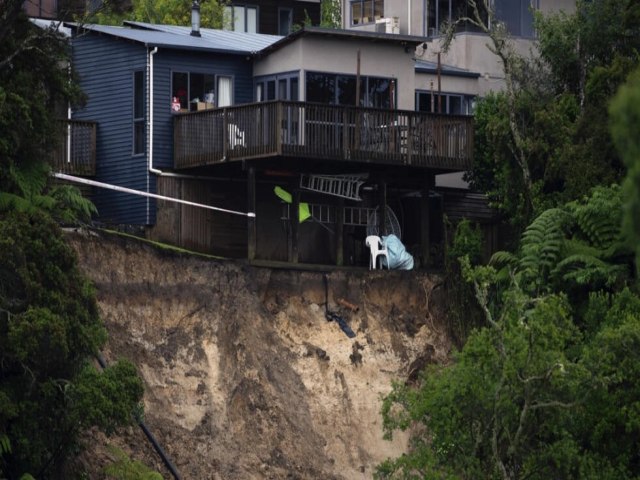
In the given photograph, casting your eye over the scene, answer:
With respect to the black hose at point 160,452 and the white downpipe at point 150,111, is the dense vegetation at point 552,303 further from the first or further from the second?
the white downpipe at point 150,111

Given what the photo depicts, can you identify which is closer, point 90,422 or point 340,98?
point 90,422

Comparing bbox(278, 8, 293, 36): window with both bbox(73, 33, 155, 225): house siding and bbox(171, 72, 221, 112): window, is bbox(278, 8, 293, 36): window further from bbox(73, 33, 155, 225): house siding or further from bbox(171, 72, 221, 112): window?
bbox(73, 33, 155, 225): house siding

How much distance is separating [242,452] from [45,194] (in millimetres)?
7165

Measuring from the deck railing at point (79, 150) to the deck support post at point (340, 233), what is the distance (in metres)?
5.73

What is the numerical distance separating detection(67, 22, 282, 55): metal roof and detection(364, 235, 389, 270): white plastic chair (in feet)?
17.4

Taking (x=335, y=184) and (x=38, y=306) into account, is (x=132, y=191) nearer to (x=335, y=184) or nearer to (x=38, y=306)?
(x=335, y=184)

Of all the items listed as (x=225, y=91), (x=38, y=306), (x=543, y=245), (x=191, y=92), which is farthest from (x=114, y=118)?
(x=38, y=306)

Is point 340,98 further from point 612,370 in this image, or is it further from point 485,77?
point 612,370

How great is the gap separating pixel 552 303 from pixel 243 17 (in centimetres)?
3243

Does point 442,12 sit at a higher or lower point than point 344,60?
higher

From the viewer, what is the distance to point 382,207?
48656 millimetres

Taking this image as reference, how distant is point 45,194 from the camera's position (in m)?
39.5

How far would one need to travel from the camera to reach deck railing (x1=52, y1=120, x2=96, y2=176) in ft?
154

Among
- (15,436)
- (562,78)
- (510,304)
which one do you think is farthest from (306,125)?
(15,436)
